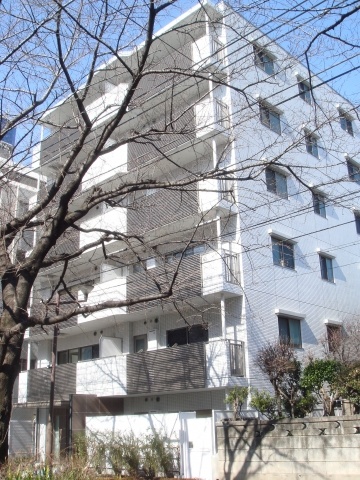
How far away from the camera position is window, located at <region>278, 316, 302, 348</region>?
20.2 m

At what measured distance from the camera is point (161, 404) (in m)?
20.6

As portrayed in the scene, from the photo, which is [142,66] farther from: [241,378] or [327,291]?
[327,291]

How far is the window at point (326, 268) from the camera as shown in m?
23.4

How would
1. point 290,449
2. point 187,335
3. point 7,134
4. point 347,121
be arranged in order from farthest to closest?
1. point 347,121
2. point 187,335
3. point 290,449
4. point 7,134

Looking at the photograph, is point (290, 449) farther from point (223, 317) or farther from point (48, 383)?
point (48, 383)

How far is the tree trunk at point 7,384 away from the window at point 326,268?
57.3 feet

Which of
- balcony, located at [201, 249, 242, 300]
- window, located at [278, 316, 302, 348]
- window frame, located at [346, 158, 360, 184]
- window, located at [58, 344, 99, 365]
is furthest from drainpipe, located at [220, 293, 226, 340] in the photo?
window, located at [58, 344, 99, 365]

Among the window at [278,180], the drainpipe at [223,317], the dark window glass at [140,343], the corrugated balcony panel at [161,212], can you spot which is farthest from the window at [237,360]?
the window at [278,180]

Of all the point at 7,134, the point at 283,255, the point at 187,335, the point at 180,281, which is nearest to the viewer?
the point at 7,134

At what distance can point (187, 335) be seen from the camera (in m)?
20.6

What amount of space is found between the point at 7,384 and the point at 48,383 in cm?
1650

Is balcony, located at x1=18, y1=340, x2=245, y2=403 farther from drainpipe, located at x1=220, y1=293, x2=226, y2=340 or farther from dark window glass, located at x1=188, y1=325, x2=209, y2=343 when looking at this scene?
dark window glass, located at x1=188, y1=325, x2=209, y2=343

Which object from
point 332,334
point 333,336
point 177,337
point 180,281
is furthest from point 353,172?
point 332,334

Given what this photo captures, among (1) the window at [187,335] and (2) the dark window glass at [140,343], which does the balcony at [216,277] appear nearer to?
(1) the window at [187,335]
